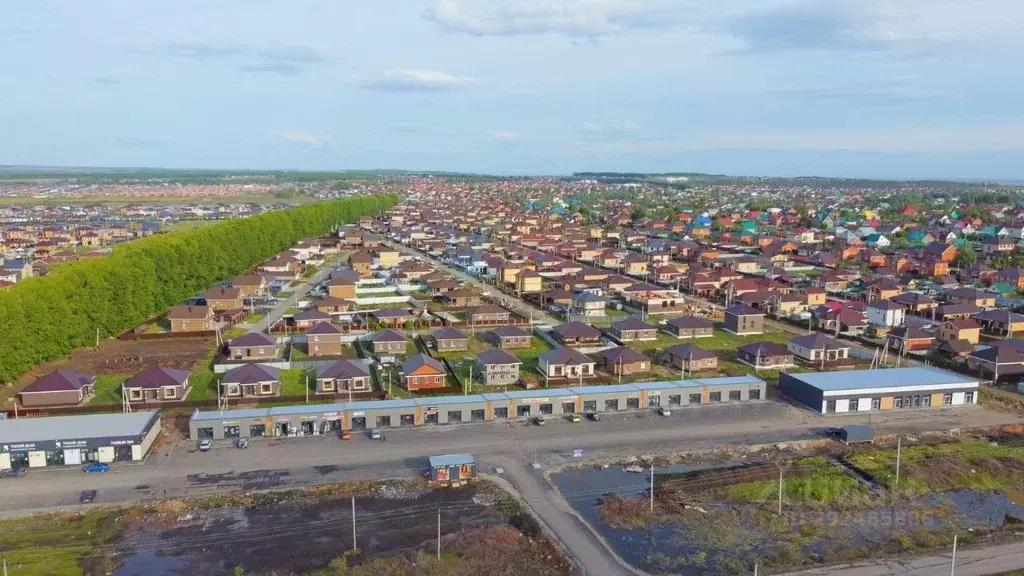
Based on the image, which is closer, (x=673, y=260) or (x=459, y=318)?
(x=459, y=318)

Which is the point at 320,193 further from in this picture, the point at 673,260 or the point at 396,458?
the point at 396,458

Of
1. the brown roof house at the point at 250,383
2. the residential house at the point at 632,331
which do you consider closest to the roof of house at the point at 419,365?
the brown roof house at the point at 250,383

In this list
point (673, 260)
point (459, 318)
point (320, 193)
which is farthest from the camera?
point (320, 193)

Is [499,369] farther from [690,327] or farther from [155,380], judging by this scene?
[155,380]

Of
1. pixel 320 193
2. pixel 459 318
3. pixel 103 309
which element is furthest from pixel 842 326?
pixel 320 193

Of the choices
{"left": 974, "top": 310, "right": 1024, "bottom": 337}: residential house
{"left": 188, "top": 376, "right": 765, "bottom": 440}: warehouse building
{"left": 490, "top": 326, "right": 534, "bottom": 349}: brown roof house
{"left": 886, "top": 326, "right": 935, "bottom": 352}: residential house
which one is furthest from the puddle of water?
{"left": 974, "top": 310, "right": 1024, "bottom": 337}: residential house

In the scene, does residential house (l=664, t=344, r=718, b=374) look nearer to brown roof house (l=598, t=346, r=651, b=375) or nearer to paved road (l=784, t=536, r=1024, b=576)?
brown roof house (l=598, t=346, r=651, b=375)

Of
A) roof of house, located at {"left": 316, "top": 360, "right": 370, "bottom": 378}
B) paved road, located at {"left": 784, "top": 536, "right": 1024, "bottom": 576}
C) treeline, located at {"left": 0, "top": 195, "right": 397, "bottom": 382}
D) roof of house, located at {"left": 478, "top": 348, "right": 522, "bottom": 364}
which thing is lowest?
paved road, located at {"left": 784, "top": 536, "right": 1024, "bottom": 576}

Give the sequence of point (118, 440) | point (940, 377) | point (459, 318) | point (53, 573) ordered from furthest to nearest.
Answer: point (459, 318), point (940, 377), point (118, 440), point (53, 573)
